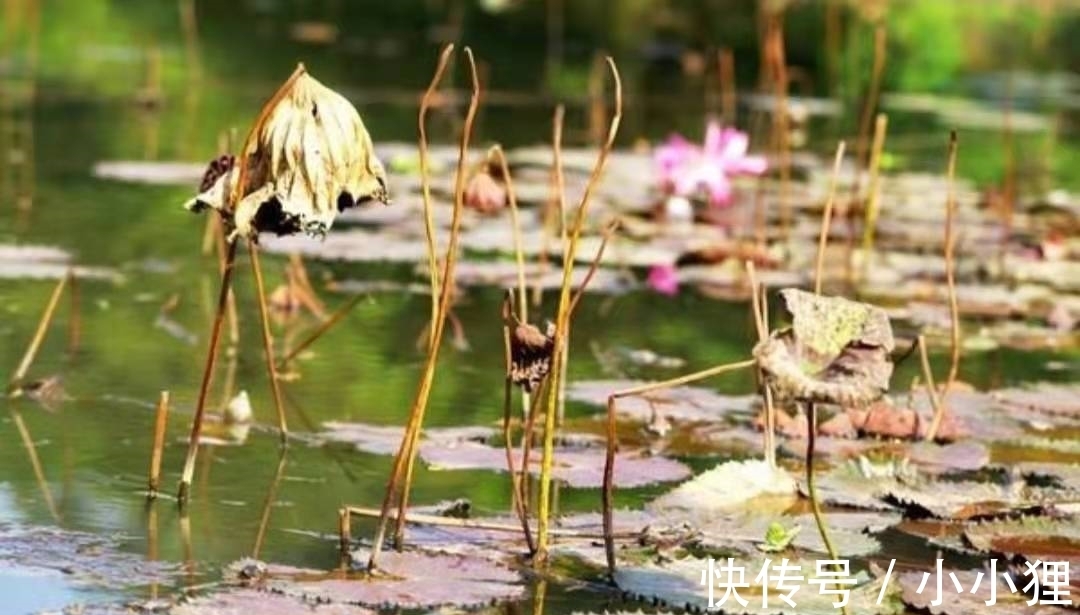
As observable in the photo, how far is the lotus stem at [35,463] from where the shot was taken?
2.79 m

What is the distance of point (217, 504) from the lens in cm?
286

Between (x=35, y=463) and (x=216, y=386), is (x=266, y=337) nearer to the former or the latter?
(x=35, y=463)

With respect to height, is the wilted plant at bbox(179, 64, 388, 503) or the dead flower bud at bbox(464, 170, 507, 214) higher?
the wilted plant at bbox(179, 64, 388, 503)

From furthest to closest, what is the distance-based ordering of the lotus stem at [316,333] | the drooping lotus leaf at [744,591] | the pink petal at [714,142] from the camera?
the pink petal at [714,142], the lotus stem at [316,333], the drooping lotus leaf at [744,591]

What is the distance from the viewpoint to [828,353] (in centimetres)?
231

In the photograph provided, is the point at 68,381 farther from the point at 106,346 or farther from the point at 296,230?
the point at 296,230

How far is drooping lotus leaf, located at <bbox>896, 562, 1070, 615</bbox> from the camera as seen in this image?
8.09 feet

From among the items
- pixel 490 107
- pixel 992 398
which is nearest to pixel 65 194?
pixel 992 398

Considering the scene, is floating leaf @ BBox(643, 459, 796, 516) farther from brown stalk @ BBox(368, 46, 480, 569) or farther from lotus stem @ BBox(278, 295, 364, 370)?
lotus stem @ BBox(278, 295, 364, 370)

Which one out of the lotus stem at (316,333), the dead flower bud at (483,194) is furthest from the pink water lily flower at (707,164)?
the lotus stem at (316,333)

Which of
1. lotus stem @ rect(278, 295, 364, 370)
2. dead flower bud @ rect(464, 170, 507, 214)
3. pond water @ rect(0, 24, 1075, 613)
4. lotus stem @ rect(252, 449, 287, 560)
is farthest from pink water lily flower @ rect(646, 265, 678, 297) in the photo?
lotus stem @ rect(252, 449, 287, 560)

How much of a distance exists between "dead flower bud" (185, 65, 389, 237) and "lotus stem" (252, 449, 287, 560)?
345 mm

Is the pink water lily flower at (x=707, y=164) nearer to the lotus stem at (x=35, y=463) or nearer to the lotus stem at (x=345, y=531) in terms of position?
the lotus stem at (x=35, y=463)

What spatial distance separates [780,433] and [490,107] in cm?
574
